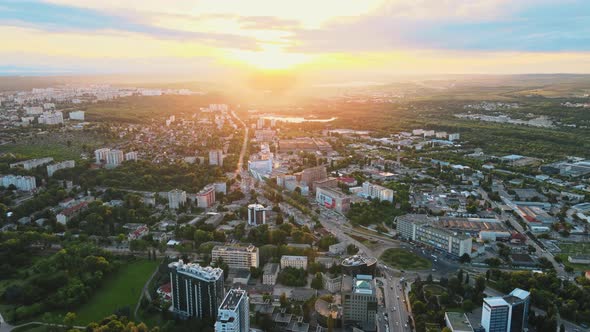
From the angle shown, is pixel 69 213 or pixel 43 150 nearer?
pixel 69 213

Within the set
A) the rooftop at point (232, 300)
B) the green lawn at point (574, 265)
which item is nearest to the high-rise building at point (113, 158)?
the rooftop at point (232, 300)

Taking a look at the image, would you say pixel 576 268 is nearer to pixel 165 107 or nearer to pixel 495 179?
pixel 495 179

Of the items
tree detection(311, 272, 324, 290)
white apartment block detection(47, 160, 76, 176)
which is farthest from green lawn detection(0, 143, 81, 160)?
tree detection(311, 272, 324, 290)

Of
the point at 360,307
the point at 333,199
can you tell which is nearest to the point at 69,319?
the point at 360,307

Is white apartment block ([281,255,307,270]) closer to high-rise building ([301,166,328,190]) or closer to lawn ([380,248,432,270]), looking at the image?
lawn ([380,248,432,270])

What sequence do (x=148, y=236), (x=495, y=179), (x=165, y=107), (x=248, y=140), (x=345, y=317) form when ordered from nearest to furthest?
1. (x=345, y=317)
2. (x=148, y=236)
3. (x=495, y=179)
4. (x=248, y=140)
5. (x=165, y=107)

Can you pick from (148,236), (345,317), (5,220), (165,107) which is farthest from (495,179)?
(165,107)

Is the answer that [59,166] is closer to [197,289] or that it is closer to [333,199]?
[333,199]
